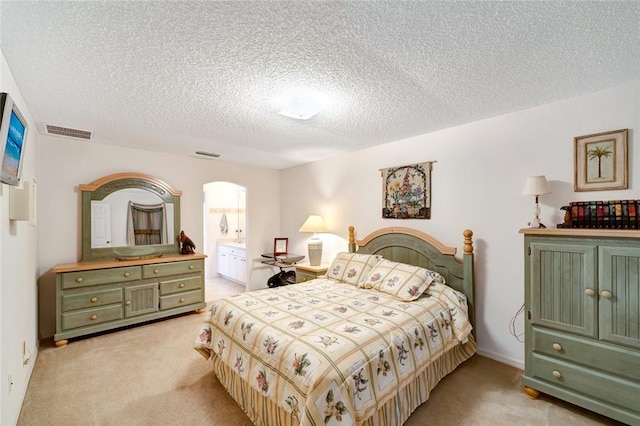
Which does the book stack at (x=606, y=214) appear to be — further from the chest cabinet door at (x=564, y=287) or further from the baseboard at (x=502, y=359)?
the baseboard at (x=502, y=359)

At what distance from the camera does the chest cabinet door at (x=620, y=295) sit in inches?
68.3

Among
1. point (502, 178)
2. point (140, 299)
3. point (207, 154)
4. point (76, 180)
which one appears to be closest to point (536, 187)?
point (502, 178)

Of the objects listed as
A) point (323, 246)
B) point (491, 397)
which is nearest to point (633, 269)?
point (491, 397)

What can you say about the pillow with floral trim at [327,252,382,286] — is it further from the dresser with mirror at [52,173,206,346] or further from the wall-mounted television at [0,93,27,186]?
the wall-mounted television at [0,93,27,186]

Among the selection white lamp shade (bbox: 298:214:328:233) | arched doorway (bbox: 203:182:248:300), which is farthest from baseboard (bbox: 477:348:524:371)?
arched doorway (bbox: 203:182:248:300)

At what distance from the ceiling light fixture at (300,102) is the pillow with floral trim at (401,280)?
68.8 inches

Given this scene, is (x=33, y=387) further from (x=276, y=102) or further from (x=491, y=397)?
(x=491, y=397)

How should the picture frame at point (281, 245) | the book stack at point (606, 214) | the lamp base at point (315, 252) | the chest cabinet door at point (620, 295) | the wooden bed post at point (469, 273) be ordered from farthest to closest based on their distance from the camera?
the picture frame at point (281, 245), the lamp base at point (315, 252), the wooden bed post at point (469, 273), the book stack at point (606, 214), the chest cabinet door at point (620, 295)

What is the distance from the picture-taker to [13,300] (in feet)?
6.11

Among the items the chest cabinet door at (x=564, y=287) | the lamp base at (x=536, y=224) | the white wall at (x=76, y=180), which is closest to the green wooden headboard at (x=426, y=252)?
the lamp base at (x=536, y=224)

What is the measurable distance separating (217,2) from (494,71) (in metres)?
1.76

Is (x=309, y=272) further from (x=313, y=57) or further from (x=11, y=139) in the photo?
(x=11, y=139)

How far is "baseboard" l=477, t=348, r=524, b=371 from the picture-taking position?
2.52m

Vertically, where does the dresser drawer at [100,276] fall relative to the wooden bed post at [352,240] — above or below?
below
